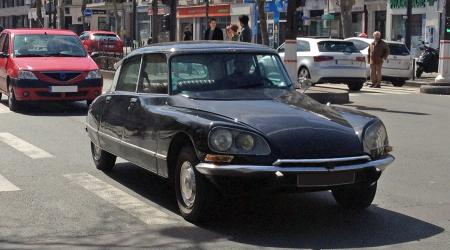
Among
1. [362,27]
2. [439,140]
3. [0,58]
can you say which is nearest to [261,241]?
[439,140]

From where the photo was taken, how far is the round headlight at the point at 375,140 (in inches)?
224

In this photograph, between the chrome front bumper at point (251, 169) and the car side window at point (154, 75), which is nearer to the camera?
the chrome front bumper at point (251, 169)

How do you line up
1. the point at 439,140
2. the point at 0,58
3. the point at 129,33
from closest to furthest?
the point at 439,140 → the point at 0,58 → the point at 129,33

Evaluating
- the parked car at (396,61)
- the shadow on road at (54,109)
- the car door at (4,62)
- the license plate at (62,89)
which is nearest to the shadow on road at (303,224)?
the license plate at (62,89)

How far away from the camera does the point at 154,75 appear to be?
22.5 ft

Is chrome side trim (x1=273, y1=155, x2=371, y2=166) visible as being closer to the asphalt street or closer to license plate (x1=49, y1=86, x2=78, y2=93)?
the asphalt street

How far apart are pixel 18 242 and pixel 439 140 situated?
7458mm

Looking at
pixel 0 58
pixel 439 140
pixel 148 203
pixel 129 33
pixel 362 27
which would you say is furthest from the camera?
pixel 129 33

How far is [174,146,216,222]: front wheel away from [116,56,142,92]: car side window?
159 centimetres

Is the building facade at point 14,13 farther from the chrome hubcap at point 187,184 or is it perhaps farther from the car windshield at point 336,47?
the chrome hubcap at point 187,184

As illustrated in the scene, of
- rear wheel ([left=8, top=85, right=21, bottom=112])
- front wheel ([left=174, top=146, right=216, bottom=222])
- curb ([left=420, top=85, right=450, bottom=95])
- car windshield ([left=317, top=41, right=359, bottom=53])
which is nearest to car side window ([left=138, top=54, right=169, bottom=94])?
front wheel ([left=174, top=146, right=216, bottom=222])

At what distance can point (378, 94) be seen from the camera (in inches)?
773

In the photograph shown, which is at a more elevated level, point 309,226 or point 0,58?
point 0,58

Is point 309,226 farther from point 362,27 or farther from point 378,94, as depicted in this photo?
point 362,27
